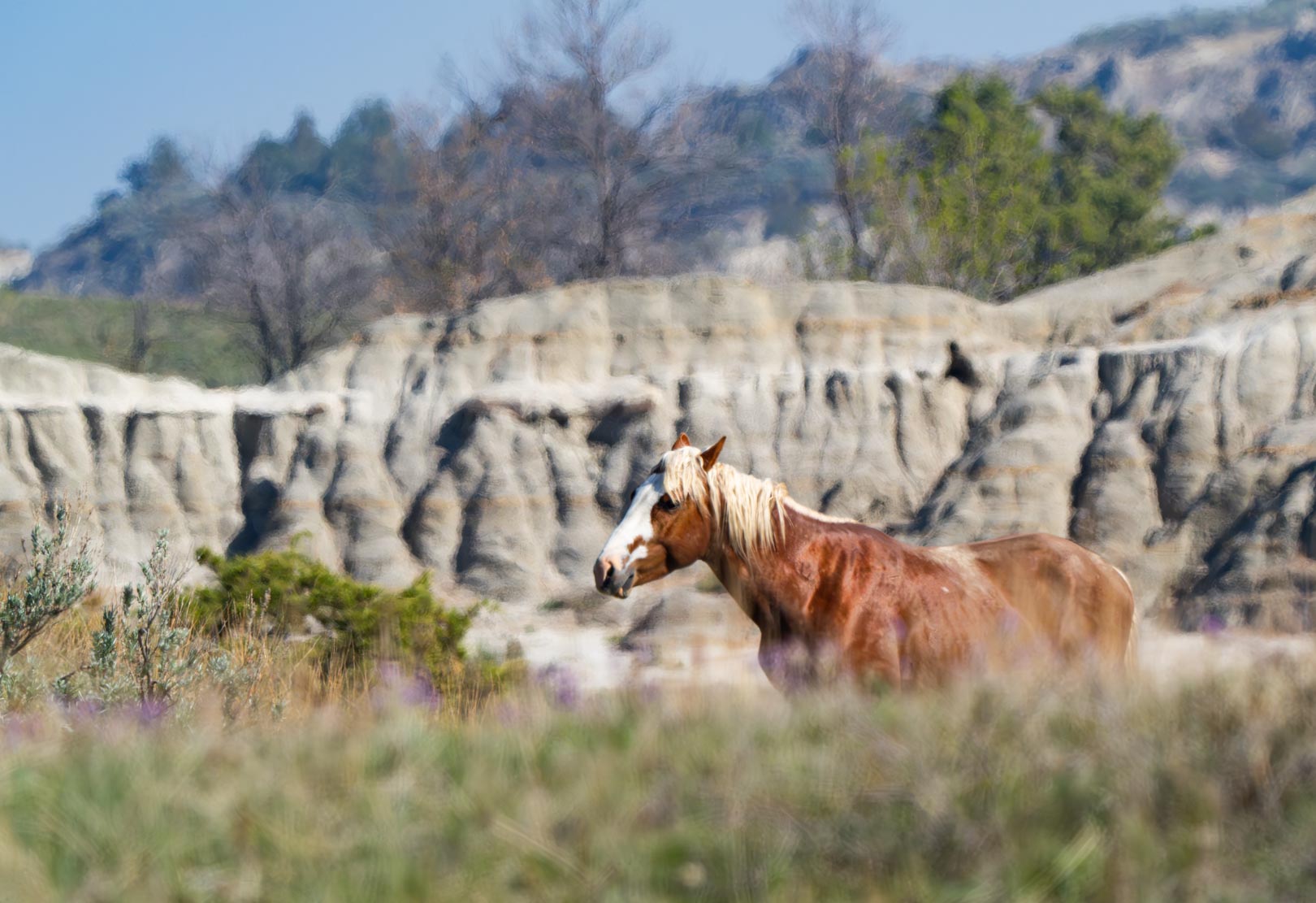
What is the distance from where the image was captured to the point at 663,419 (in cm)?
3319

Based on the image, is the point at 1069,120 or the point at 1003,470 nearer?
the point at 1003,470

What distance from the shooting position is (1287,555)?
25.0 meters

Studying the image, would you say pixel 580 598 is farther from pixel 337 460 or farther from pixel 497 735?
pixel 497 735

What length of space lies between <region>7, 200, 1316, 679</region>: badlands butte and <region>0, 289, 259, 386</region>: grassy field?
32002 millimetres

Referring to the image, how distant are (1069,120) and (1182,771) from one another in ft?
241

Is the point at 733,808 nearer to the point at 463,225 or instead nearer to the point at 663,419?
the point at 663,419

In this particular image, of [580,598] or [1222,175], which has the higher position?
[1222,175]

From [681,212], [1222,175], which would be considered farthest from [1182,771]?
[1222,175]

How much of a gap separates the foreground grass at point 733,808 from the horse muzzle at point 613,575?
339 centimetres

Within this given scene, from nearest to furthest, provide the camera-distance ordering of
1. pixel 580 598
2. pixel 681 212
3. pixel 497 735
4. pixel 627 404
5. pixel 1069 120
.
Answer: pixel 497 735
pixel 580 598
pixel 627 404
pixel 681 212
pixel 1069 120

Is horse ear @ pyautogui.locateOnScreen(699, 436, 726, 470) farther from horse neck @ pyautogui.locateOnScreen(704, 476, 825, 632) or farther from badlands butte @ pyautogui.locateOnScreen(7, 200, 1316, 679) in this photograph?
badlands butte @ pyautogui.locateOnScreen(7, 200, 1316, 679)

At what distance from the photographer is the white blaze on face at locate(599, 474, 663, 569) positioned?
9805 millimetres

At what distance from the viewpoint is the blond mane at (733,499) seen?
9.66 m

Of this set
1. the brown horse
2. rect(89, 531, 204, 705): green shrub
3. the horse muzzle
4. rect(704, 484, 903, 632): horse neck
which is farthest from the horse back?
rect(89, 531, 204, 705): green shrub
